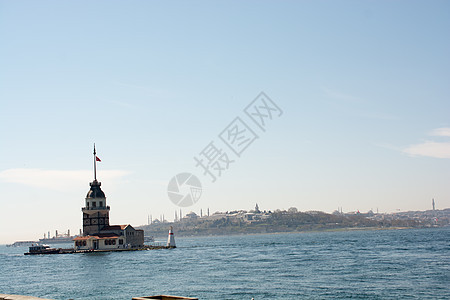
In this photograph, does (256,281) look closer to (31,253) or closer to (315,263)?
(315,263)

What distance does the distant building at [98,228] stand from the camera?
137750 mm

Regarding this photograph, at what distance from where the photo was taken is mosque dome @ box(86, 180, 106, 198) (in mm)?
140625

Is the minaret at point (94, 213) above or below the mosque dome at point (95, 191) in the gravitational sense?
below

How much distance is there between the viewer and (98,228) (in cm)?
14038

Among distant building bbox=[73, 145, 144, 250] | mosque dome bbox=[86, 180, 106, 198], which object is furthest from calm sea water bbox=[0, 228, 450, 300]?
mosque dome bbox=[86, 180, 106, 198]

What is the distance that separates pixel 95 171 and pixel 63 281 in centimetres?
7723

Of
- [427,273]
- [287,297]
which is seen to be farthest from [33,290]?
[427,273]

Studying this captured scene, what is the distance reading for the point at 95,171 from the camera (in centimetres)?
14462

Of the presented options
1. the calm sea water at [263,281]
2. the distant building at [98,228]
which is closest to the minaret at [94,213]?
the distant building at [98,228]

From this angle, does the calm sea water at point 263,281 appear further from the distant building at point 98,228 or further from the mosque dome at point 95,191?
the mosque dome at point 95,191

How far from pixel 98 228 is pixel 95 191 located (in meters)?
9.84

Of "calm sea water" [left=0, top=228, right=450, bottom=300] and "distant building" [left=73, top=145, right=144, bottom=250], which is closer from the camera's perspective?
"calm sea water" [left=0, top=228, right=450, bottom=300]

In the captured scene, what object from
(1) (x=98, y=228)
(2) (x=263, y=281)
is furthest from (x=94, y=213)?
(2) (x=263, y=281)

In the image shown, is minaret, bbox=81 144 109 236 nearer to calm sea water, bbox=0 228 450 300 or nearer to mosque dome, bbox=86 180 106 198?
mosque dome, bbox=86 180 106 198
